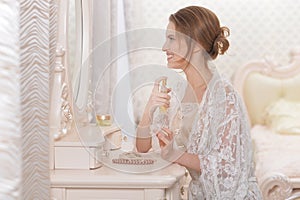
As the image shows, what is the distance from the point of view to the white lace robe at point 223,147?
182 cm

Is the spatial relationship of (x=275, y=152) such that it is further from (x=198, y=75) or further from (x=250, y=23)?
(x=198, y=75)

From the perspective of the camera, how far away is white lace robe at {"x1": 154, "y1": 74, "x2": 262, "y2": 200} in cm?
182

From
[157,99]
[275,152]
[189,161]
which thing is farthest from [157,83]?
[275,152]

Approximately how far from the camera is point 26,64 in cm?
72

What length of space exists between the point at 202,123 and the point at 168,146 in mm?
139

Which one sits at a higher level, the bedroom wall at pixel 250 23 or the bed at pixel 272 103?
the bedroom wall at pixel 250 23

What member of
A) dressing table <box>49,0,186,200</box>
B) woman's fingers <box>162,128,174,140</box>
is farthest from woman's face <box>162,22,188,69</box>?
dressing table <box>49,0,186,200</box>

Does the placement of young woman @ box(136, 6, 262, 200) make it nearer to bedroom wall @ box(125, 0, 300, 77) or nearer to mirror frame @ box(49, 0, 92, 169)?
mirror frame @ box(49, 0, 92, 169)

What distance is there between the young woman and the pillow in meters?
2.35

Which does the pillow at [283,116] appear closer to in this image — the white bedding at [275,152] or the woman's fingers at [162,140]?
the white bedding at [275,152]

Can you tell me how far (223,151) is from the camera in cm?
182

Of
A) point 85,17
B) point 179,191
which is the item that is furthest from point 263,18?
point 179,191

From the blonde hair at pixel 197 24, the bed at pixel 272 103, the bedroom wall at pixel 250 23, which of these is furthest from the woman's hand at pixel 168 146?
the bedroom wall at pixel 250 23

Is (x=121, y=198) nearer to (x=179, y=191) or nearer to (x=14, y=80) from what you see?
(x=179, y=191)
